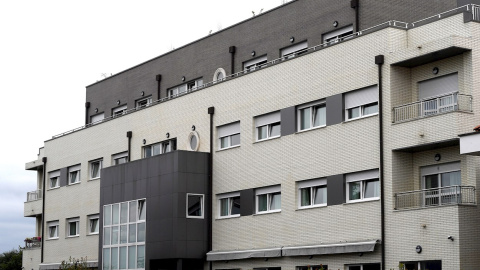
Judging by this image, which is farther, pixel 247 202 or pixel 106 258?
pixel 106 258

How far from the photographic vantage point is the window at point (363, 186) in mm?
28750

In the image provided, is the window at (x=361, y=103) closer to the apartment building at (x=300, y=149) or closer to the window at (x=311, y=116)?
the apartment building at (x=300, y=149)

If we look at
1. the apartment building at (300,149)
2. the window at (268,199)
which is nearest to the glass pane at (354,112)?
the apartment building at (300,149)

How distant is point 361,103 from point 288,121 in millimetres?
3832

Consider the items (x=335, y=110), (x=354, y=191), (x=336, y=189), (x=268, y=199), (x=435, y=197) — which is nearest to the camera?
(x=435, y=197)

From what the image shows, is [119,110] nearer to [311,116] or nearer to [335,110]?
[311,116]

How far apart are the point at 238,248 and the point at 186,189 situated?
3.34 m

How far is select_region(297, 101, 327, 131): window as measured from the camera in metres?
31.4

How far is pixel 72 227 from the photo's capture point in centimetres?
4712

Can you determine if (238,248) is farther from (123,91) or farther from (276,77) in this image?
(123,91)

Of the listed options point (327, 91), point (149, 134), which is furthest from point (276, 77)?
point (149, 134)

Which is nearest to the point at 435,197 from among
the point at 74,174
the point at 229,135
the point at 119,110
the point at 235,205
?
the point at 235,205

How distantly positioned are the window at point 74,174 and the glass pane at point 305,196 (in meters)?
18.6

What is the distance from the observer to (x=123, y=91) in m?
47.4
